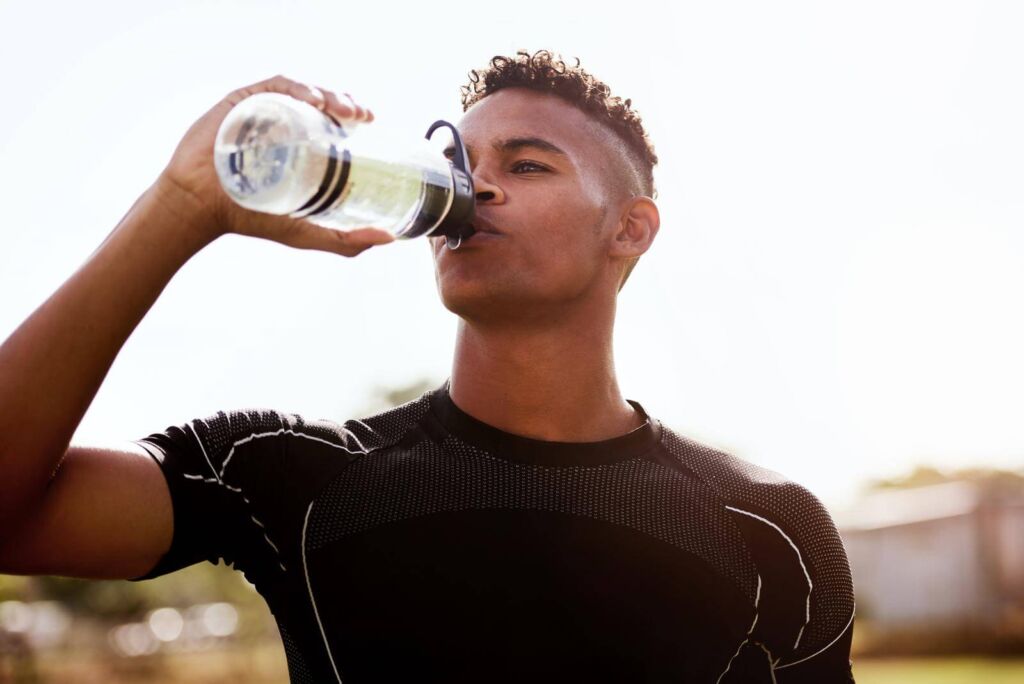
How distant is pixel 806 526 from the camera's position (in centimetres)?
298

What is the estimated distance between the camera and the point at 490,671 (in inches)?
102

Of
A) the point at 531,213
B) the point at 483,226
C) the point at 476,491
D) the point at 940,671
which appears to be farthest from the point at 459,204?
the point at 940,671

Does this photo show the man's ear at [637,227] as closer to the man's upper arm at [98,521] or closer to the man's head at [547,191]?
the man's head at [547,191]

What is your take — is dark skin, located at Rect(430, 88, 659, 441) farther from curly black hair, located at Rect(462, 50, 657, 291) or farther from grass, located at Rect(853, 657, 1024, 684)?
grass, located at Rect(853, 657, 1024, 684)

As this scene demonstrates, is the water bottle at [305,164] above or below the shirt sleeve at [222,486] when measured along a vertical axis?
above

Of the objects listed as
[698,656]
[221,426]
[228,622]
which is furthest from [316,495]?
[228,622]

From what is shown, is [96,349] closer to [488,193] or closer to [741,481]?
[488,193]

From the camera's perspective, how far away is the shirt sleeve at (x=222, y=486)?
2514mm

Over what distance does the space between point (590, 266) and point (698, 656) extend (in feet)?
3.41

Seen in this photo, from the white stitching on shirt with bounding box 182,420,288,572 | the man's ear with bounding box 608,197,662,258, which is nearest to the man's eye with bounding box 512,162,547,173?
the man's ear with bounding box 608,197,662,258

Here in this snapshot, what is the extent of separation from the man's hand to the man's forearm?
11 mm

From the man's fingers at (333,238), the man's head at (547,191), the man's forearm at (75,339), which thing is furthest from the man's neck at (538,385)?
the man's forearm at (75,339)

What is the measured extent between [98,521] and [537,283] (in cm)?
120

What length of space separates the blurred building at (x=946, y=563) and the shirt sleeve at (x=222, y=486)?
22.0 metres
